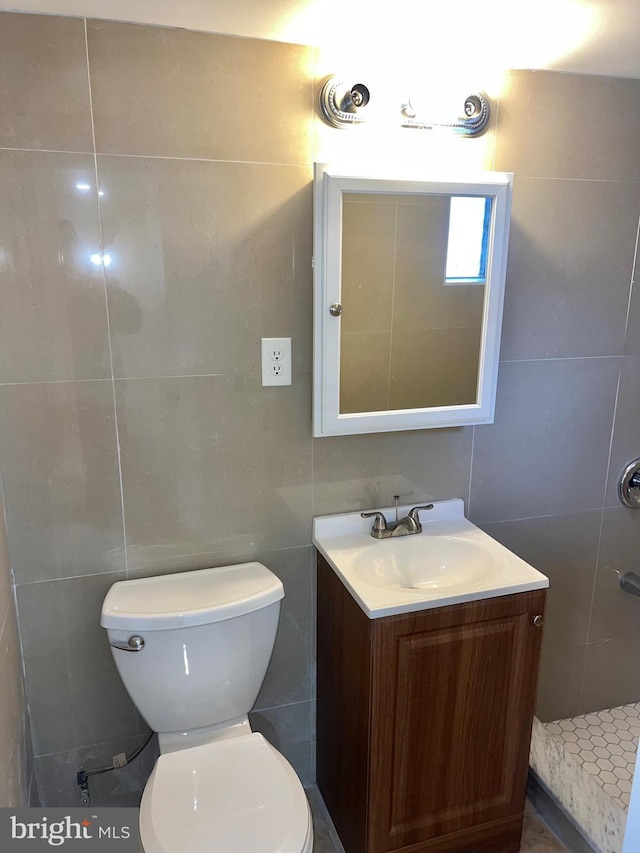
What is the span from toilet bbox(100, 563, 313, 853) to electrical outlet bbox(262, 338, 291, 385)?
52 cm

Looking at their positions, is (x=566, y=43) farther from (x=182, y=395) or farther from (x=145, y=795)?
(x=145, y=795)

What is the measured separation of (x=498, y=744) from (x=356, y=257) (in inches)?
52.9

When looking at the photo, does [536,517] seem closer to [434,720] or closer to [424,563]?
[424,563]

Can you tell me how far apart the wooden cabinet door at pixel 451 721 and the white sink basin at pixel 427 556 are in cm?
7

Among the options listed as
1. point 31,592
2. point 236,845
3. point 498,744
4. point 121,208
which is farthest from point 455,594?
point 121,208

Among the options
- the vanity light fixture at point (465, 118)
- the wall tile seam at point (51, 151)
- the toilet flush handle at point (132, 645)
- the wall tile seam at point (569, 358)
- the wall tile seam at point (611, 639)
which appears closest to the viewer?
the wall tile seam at point (51, 151)

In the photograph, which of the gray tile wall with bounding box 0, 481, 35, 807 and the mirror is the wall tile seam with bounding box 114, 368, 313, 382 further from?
the gray tile wall with bounding box 0, 481, 35, 807

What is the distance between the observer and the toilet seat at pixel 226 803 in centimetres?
122

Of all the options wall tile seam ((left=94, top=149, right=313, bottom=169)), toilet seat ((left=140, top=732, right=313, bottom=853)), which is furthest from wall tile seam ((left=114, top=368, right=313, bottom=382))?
toilet seat ((left=140, top=732, right=313, bottom=853))

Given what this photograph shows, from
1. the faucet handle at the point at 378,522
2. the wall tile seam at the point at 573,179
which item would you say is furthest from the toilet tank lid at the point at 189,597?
the wall tile seam at the point at 573,179

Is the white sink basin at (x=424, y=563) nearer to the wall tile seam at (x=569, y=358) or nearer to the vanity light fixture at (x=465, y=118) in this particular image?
the wall tile seam at (x=569, y=358)

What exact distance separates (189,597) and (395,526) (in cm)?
61

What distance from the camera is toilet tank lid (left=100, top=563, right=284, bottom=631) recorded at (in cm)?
143

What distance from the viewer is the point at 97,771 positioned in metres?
1.70
